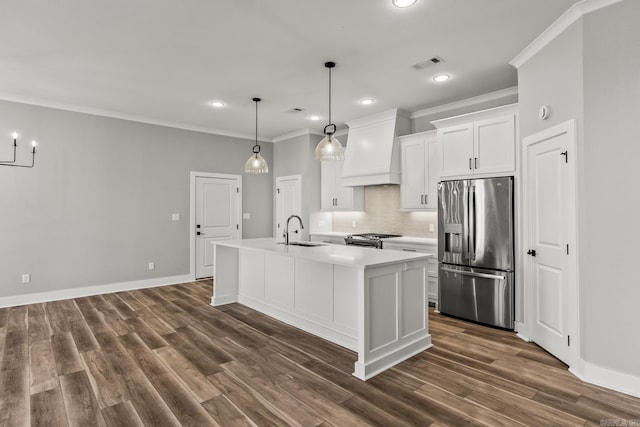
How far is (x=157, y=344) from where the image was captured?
3301 millimetres

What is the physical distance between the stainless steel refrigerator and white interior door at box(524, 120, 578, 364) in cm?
29

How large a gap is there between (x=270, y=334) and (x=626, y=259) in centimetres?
308

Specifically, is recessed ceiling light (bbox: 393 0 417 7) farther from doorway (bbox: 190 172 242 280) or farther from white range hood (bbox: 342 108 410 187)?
doorway (bbox: 190 172 242 280)

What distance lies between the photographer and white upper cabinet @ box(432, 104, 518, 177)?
12.4 ft

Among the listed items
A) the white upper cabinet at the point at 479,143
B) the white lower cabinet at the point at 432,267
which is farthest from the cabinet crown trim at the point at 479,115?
the white lower cabinet at the point at 432,267

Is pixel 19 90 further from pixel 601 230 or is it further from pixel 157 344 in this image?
pixel 601 230

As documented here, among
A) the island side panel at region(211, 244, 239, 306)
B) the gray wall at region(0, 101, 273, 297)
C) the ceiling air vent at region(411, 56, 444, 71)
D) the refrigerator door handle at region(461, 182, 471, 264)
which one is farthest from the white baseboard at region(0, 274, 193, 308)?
the ceiling air vent at region(411, 56, 444, 71)

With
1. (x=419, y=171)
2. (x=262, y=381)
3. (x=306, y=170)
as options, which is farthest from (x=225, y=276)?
(x=419, y=171)

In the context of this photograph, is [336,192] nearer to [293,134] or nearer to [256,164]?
[293,134]

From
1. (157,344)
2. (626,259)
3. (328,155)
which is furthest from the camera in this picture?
(328,155)

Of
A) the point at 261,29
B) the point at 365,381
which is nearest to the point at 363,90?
the point at 261,29

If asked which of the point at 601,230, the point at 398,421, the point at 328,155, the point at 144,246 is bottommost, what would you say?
the point at 398,421

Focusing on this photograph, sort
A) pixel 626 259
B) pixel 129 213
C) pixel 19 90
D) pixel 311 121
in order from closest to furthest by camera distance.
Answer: pixel 626 259
pixel 19 90
pixel 129 213
pixel 311 121

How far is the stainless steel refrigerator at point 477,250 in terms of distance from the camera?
371 centimetres
